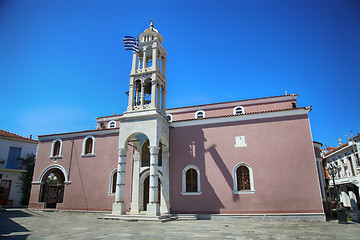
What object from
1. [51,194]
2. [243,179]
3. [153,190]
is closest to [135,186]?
[153,190]

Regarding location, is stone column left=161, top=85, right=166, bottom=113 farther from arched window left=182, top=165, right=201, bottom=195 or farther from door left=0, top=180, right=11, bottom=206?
door left=0, top=180, right=11, bottom=206

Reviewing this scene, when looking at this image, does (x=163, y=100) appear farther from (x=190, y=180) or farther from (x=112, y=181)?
(x=112, y=181)

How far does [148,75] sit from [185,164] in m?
7.39

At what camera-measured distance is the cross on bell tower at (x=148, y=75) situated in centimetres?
1806

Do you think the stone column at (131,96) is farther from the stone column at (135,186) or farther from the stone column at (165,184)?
the stone column at (165,184)

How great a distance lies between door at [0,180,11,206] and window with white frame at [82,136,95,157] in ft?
39.8

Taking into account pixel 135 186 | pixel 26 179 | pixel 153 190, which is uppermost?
pixel 26 179

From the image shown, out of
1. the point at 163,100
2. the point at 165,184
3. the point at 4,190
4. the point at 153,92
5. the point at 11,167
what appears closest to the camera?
the point at 165,184

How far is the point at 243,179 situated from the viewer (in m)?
16.5

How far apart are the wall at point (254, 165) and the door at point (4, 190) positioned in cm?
1994

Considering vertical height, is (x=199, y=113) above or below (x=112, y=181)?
above

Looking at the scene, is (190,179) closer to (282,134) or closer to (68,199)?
(282,134)

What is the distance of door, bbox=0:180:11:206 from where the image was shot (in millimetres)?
25406

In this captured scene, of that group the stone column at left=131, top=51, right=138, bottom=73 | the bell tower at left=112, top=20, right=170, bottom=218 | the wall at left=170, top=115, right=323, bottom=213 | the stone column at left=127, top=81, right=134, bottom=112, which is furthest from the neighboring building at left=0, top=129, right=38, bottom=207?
the wall at left=170, top=115, right=323, bottom=213
